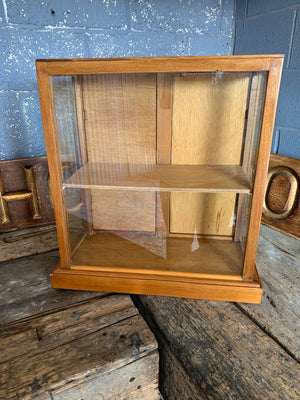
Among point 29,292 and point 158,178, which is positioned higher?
point 158,178

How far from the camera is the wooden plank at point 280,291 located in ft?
2.50

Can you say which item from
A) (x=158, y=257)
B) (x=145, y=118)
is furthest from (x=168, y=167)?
(x=158, y=257)

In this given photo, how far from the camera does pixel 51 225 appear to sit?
1340 mm

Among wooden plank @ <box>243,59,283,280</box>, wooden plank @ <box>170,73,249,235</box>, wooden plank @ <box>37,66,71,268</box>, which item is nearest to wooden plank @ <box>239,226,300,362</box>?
wooden plank @ <box>243,59,283,280</box>

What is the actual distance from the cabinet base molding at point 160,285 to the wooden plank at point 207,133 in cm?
21

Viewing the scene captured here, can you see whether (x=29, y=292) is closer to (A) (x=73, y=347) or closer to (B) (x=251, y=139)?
(A) (x=73, y=347)

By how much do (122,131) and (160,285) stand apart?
496mm

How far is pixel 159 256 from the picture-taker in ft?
3.24

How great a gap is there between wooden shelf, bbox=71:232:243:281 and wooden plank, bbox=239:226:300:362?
0.12 m

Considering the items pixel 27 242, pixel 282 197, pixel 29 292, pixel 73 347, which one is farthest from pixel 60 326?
pixel 282 197

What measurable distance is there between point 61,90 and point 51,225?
0.70 m

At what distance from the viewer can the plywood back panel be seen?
833mm

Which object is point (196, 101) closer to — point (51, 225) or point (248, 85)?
point (248, 85)

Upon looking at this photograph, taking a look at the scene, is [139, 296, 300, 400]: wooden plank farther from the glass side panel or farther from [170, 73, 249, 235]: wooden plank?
[170, 73, 249, 235]: wooden plank
